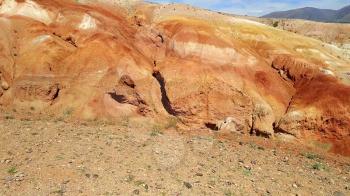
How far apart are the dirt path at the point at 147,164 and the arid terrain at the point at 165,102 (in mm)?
72

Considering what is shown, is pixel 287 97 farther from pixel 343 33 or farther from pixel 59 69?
pixel 343 33

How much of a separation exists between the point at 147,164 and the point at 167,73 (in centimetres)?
760

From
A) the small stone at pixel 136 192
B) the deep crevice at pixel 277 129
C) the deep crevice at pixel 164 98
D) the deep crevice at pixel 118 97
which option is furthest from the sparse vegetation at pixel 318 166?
the deep crevice at pixel 118 97

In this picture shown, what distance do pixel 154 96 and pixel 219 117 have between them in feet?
11.8

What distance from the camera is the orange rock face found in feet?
78.7

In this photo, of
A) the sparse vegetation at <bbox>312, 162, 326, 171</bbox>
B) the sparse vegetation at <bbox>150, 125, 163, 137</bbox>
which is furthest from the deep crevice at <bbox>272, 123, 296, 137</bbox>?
the sparse vegetation at <bbox>150, 125, 163, 137</bbox>

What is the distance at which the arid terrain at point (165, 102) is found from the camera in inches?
709

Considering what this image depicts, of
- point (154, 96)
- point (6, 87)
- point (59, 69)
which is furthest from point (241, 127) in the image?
point (6, 87)

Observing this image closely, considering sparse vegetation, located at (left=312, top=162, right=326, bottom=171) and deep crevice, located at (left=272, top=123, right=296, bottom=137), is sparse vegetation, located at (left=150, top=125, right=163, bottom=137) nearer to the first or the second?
deep crevice, located at (left=272, top=123, right=296, bottom=137)

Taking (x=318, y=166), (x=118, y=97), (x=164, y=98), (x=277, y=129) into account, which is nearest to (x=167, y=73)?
(x=164, y=98)

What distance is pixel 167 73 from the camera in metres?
24.9

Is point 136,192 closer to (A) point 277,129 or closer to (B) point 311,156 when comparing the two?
(B) point 311,156

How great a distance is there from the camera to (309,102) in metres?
24.3

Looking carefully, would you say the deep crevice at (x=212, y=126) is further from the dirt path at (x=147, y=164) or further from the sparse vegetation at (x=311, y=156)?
the sparse vegetation at (x=311, y=156)
